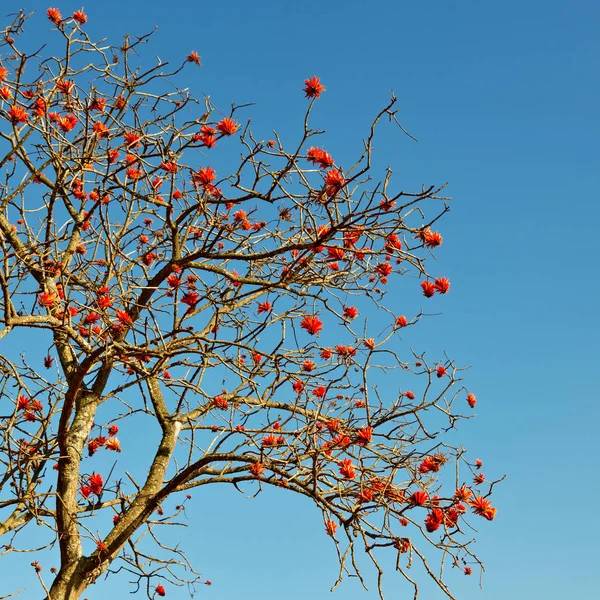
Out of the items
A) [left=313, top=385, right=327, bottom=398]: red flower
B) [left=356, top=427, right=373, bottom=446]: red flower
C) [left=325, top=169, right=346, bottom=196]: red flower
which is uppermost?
[left=325, top=169, right=346, bottom=196]: red flower

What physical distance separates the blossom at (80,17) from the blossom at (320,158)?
2820 millimetres

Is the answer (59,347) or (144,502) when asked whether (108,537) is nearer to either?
(144,502)

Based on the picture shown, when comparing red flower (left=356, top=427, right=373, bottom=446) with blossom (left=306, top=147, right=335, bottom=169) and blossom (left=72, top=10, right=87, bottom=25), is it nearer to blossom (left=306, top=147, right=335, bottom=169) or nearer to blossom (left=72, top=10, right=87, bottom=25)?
blossom (left=306, top=147, right=335, bottom=169)

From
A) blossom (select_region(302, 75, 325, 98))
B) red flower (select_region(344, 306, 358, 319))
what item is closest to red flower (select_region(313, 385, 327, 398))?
red flower (select_region(344, 306, 358, 319))

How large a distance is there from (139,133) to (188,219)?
875 mm

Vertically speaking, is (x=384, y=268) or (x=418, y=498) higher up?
(x=384, y=268)

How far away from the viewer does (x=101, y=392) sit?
5.56m

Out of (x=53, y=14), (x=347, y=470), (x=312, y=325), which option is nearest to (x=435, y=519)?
(x=347, y=470)

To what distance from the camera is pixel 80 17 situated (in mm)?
5641

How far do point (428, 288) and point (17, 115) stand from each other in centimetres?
310

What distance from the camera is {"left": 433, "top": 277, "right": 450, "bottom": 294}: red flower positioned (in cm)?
466

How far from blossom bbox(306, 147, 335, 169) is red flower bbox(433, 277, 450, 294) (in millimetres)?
1225

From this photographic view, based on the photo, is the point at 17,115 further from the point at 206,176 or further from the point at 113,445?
the point at 113,445

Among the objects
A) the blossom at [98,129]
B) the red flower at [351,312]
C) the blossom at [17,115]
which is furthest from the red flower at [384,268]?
the blossom at [17,115]
